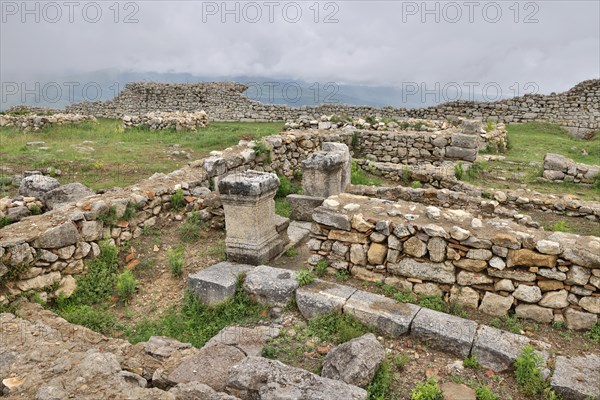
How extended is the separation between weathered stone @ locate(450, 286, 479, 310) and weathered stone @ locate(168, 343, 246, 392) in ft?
8.77

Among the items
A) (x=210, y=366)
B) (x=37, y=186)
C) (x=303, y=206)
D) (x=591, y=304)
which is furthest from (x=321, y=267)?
(x=37, y=186)

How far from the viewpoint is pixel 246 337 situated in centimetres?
482

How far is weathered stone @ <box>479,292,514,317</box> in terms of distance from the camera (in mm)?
5080

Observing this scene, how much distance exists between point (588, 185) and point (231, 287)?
999 cm

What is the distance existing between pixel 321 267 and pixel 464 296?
186 centimetres

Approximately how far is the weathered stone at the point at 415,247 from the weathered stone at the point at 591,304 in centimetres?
176

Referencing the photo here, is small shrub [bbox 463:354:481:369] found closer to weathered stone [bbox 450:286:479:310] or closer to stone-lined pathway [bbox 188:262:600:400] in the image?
stone-lined pathway [bbox 188:262:600:400]

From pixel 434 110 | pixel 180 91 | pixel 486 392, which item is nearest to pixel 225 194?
pixel 486 392

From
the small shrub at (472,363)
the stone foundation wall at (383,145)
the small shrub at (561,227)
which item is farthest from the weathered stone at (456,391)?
the stone foundation wall at (383,145)

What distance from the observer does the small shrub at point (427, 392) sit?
3.82m

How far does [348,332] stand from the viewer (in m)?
4.78

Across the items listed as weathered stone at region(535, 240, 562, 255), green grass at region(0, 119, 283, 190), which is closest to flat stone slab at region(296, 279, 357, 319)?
weathered stone at region(535, 240, 562, 255)

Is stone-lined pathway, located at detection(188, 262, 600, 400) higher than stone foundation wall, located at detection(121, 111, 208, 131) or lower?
lower

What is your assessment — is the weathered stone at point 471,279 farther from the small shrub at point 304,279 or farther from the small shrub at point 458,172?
the small shrub at point 458,172
